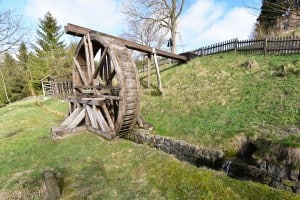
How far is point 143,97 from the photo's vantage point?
10.0 meters

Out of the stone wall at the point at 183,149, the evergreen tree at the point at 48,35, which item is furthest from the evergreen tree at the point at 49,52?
the stone wall at the point at 183,149

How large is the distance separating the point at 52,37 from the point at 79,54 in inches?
941

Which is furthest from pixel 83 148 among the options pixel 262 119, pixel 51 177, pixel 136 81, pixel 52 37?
pixel 52 37

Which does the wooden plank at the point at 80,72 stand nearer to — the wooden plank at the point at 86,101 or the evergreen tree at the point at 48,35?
the wooden plank at the point at 86,101

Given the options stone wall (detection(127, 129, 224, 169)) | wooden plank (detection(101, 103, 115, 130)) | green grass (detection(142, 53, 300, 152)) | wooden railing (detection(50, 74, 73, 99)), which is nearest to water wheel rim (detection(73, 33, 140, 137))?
wooden plank (detection(101, 103, 115, 130))

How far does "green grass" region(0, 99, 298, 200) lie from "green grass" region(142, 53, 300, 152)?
1.63 m

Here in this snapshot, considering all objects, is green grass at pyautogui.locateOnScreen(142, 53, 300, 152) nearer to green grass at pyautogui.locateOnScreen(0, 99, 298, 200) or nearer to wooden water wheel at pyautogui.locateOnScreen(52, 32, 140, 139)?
Answer: wooden water wheel at pyautogui.locateOnScreen(52, 32, 140, 139)

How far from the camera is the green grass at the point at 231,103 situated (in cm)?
539

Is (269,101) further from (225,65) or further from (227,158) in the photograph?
(225,65)

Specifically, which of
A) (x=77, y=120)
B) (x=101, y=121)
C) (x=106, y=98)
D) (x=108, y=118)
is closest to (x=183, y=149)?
(x=108, y=118)

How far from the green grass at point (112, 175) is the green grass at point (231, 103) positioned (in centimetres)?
163

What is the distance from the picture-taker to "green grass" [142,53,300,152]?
17.7ft

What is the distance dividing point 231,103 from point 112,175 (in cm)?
499

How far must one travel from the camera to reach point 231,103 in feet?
23.4
